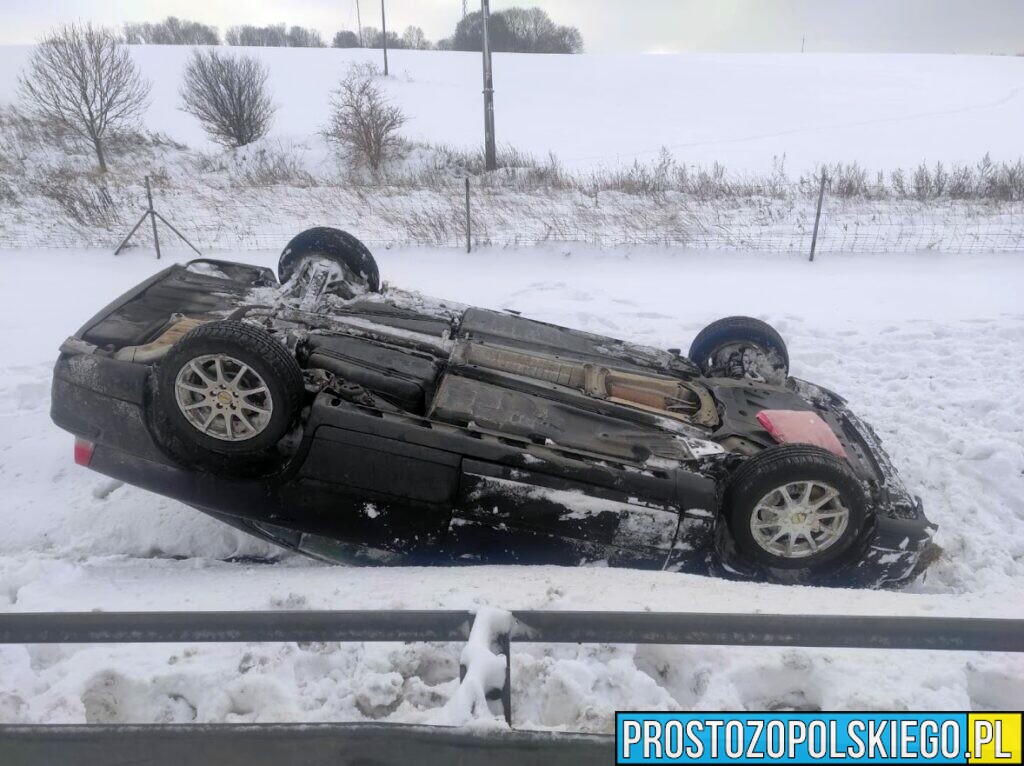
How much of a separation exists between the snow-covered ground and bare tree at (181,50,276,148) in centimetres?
1445

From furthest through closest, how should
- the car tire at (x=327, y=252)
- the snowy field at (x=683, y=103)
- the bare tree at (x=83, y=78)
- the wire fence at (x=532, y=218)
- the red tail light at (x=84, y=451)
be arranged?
the snowy field at (x=683, y=103), the bare tree at (x=83, y=78), the wire fence at (x=532, y=218), the car tire at (x=327, y=252), the red tail light at (x=84, y=451)

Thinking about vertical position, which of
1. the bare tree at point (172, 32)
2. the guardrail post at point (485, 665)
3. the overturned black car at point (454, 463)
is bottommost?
the overturned black car at point (454, 463)

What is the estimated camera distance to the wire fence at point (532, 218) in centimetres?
1075

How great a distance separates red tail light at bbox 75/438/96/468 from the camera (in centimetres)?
352

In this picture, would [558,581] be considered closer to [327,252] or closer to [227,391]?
[227,391]

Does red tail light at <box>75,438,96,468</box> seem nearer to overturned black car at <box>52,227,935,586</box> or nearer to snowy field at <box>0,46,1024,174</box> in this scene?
overturned black car at <box>52,227,935,586</box>

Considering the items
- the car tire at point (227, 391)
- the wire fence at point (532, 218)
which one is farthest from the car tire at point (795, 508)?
the wire fence at point (532, 218)

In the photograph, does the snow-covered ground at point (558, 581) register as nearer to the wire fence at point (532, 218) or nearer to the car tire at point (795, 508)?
the car tire at point (795, 508)

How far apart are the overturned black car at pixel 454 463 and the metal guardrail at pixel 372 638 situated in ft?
5.92


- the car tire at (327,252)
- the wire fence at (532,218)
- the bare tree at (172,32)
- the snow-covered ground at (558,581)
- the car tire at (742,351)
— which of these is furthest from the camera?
the bare tree at (172,32)

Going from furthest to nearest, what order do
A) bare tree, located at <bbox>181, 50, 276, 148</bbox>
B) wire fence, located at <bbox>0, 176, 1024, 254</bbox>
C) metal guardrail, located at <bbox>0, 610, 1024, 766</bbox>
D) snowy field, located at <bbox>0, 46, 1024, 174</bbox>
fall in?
1. snowy field, located at <bbox>0, 46, 1024, 174</bbox>
2. bare tree, located at <bbox>181, 50, 276, 148</bbox>
3. wire fence, located at <bbox>0, 176, 1024, 254</bbox>
4. metal guardrail, located at <bbox>0, 610, 1024, 766</bbox>

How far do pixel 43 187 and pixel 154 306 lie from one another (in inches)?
469

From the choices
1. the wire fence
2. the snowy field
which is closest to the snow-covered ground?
the wire fence

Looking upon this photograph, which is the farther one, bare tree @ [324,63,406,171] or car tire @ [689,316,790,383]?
bare tree @ [324,63,406,171]
